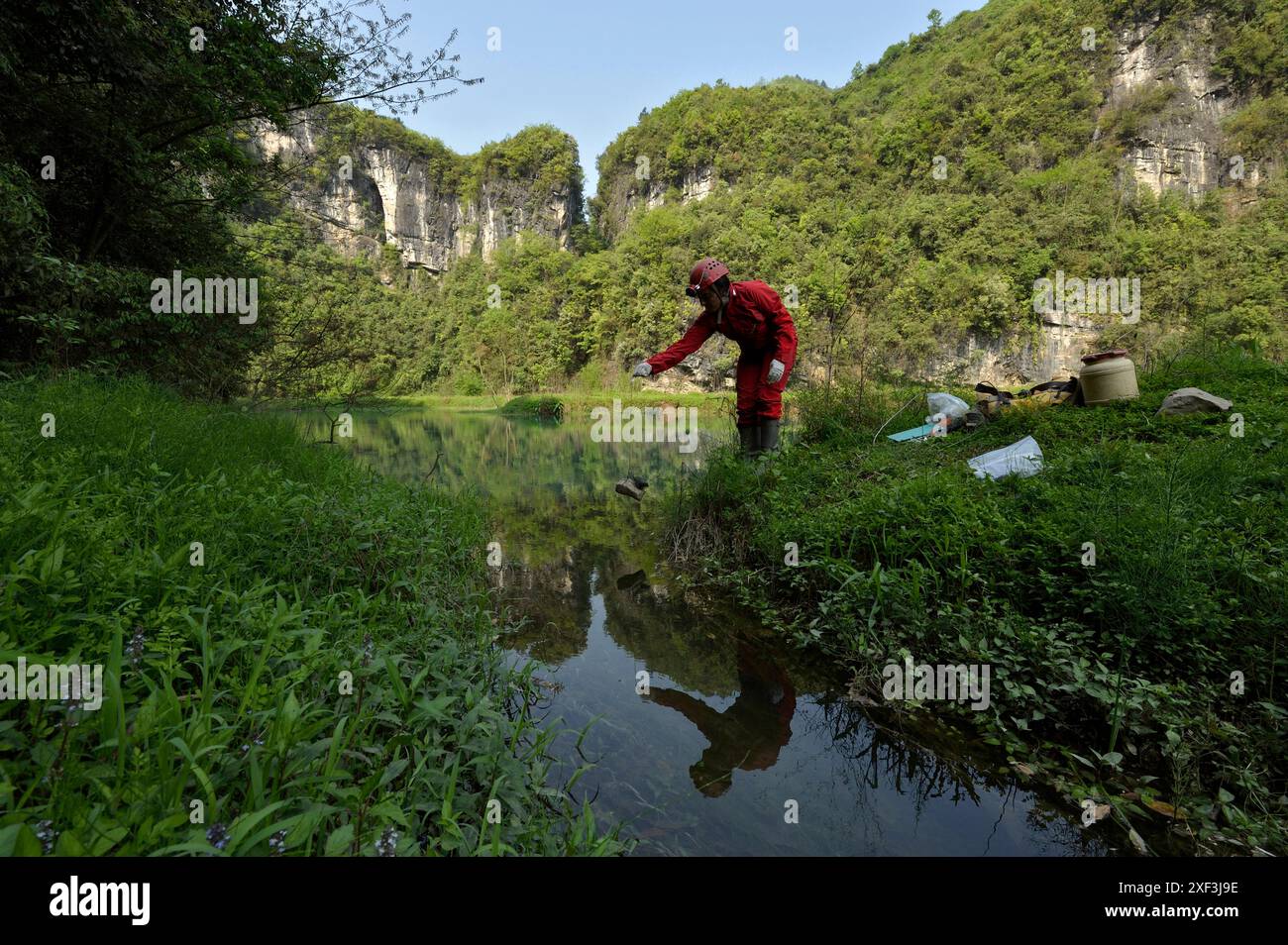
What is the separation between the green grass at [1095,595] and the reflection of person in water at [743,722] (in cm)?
38

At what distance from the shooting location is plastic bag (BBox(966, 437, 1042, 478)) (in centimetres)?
385

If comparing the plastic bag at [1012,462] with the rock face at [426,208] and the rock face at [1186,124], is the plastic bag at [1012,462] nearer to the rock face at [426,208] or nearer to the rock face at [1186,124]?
the rock face at [1186,124]

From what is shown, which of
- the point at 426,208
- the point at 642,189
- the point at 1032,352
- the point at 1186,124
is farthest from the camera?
the point at 426,208

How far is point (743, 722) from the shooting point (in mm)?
2443

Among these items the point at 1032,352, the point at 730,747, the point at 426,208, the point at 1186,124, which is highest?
the point at 426,208

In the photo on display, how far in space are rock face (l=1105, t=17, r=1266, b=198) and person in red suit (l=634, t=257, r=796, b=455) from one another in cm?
5499

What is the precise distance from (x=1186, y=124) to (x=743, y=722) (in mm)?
66680

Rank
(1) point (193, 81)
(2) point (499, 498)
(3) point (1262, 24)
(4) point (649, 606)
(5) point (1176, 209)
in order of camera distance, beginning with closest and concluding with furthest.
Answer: (4) point (649, 606) < (1) point (193, 81) < (2) point (499, 498) < (5) point (1176, 209) < (3) point (1262, 24)

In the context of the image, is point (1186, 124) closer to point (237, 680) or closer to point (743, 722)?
point (743, 722)

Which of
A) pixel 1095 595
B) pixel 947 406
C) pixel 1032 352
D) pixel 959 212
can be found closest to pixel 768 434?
pixel 947 406
